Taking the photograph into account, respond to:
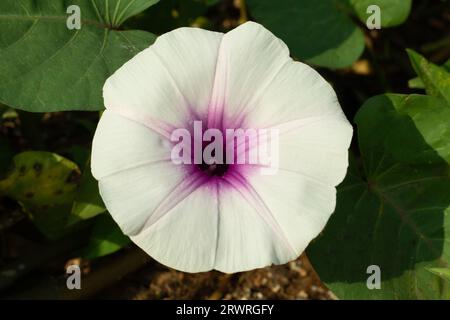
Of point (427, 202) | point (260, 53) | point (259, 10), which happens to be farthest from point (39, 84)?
point (427, 202)

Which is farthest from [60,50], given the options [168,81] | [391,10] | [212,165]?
[391,10]

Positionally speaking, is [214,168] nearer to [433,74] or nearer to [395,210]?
[395,210]

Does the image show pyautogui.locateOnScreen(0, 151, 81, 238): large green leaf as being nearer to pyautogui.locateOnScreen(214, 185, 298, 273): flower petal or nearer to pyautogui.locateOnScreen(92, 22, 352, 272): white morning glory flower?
pyautogui.locateOnScreen(92, 22, 352, 272): white morning glory flower

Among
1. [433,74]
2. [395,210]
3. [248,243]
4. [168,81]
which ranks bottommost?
[395,210]

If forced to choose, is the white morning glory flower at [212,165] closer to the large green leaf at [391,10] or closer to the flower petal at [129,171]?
the flower petal at [129,171]

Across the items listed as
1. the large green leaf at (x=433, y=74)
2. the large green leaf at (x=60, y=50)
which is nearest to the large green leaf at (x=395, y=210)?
the large green leaf at (x=433, y=74)

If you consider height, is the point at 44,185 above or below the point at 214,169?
below
